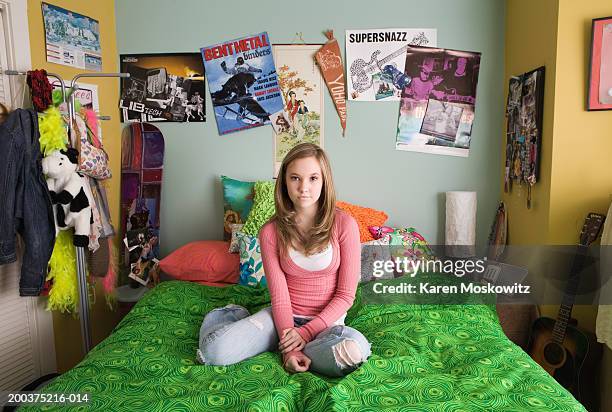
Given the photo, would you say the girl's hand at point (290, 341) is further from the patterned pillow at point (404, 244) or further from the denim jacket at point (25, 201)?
the denim jacket at point (25, 201)

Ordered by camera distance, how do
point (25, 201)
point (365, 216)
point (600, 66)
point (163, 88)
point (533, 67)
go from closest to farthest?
→ point (25, 201) → point (600, 66) → point (533, 67) → point (365, 216) → point (163, 88)

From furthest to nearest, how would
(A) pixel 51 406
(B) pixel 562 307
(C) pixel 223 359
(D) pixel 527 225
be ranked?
(D) pixel 527 225, (B) pixel 562 307, (C) pixel 223 359, (A) pixel 51 406

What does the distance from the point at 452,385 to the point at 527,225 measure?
4.59 feet

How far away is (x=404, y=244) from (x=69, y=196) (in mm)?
1634

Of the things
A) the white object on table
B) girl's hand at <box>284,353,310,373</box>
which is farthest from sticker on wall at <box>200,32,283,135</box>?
girl's hand at <box>284,353,310,373</box>

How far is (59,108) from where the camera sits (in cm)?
208

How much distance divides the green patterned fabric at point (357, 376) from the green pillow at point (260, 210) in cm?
65

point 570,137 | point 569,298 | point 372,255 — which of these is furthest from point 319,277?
point 570,137

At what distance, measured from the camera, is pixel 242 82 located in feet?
9.09

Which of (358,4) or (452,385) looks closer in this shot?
(452,385)

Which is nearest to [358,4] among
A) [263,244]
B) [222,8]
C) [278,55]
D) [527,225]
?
[278,55]

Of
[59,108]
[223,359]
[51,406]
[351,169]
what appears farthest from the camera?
[351,169]

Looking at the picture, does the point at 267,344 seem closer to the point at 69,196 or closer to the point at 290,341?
the point at 290,341

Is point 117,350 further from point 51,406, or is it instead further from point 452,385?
point 452,385
